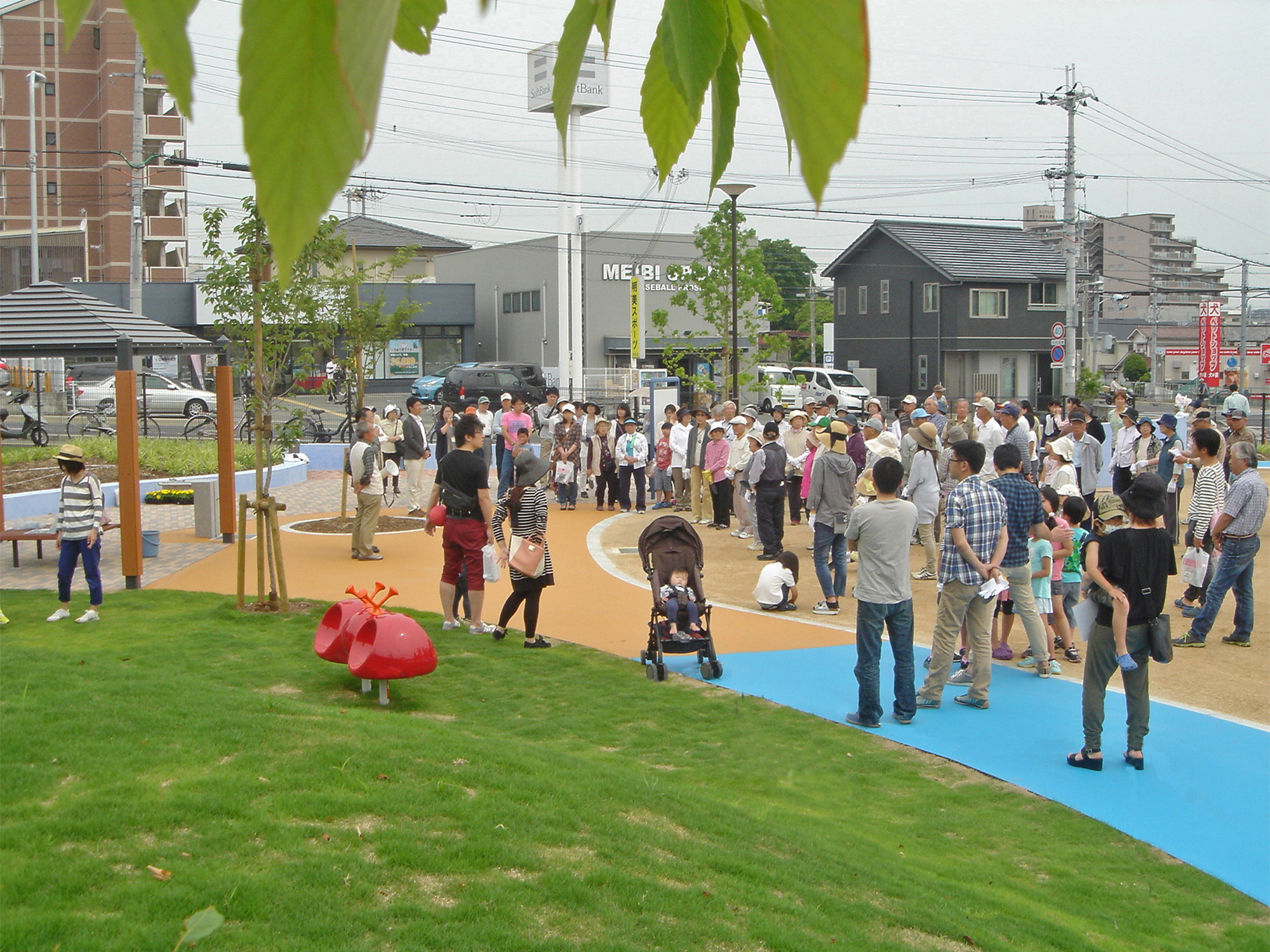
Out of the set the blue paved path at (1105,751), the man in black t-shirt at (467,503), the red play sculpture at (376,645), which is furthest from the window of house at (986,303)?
the red play sculpture at (376,645)

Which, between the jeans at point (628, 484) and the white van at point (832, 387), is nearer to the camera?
the jeans at point (628, 484)

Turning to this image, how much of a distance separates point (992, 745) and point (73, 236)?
51.1 m

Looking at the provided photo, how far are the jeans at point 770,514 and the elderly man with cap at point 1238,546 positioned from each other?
473cm

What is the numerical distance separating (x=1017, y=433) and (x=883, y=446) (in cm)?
268

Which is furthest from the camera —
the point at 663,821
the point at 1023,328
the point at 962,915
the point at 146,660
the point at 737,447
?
the point at 1023,328

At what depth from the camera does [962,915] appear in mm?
4902

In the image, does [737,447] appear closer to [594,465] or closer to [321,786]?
[594,465]

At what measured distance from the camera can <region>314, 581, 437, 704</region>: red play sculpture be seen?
7.80m

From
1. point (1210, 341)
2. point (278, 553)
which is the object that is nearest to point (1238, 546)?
point (278, 553)

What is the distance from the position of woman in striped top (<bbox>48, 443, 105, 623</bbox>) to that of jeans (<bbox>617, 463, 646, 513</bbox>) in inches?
373

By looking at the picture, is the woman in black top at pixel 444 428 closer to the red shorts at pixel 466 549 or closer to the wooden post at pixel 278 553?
the wooden post at pixel 278 553

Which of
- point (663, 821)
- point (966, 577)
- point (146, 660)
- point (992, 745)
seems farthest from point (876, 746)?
point (146, 660)

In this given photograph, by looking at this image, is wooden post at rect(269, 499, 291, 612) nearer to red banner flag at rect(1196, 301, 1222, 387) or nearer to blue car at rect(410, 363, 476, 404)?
blue car at rect(410, 363, 476, 404)

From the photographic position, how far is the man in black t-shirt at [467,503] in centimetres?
919
